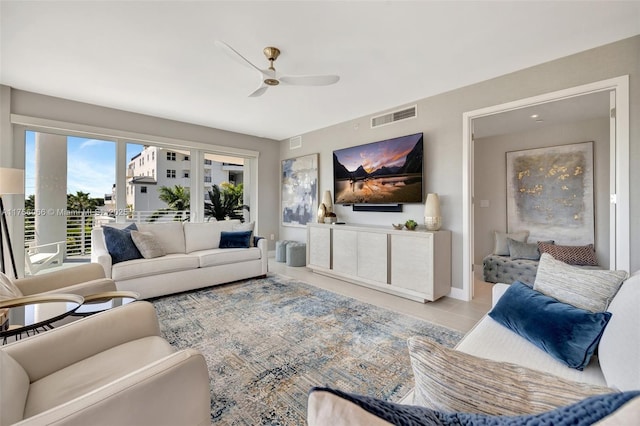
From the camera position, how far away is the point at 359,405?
436mm

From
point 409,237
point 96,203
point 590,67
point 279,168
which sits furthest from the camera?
point 279,168

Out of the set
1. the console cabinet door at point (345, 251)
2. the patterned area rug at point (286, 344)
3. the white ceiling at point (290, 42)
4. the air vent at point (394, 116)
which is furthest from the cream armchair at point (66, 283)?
the air vent at point (394, 116)

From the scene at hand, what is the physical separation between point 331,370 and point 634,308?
5.13 ft

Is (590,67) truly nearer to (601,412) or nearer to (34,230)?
(601,412)

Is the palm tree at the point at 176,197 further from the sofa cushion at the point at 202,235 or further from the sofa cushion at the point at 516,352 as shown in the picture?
the sofa cushion at the point at 516,352

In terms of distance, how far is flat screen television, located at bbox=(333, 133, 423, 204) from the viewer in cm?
366

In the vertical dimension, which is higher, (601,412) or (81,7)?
(81,7)

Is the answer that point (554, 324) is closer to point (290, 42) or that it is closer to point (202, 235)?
point (290, 42)

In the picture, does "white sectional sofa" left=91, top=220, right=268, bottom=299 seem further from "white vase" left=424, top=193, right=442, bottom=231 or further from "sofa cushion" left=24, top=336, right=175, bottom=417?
"white vase" left=424, top=193, right=442, bottom=231

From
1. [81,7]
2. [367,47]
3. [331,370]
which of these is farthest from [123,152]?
[331,370]

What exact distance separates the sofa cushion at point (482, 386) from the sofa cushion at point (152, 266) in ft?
11.3

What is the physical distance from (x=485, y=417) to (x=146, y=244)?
12.6ft

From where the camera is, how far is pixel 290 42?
7.84ft

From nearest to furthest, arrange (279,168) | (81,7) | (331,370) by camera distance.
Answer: (331,370) < (81,7) < (279,168)
